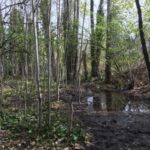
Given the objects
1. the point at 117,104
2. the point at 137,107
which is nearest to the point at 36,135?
the point at 137,107

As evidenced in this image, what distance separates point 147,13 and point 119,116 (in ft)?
35.2

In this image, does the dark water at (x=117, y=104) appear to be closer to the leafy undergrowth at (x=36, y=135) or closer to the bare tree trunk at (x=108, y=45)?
the leafy undergrowth at (x=36, y=135)

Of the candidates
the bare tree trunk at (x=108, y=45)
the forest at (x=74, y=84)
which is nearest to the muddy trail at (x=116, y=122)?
the forest at (x=74, y=84)

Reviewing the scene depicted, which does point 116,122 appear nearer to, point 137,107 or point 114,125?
point 114,125

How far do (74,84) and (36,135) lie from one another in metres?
→ 10.6

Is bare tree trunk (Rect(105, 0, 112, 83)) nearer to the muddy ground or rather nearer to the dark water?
the dark water

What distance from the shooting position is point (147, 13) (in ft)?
70.3

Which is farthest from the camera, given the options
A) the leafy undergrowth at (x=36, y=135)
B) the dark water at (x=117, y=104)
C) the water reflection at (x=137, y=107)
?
the dark water at (x=117, y=104)

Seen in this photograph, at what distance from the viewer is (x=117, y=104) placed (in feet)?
51.9

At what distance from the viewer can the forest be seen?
333 inches

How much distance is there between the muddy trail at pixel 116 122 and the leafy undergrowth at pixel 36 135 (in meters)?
Result: 0.46

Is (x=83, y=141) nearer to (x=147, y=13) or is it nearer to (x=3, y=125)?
(x=3, y=125)

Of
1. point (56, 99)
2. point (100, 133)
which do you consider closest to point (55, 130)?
point (100, 133)

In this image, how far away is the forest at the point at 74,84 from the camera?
846cm
